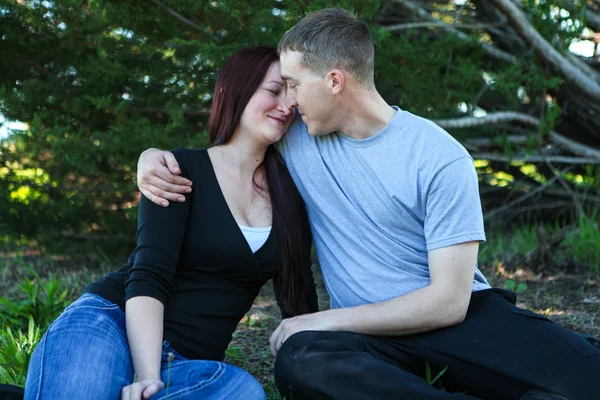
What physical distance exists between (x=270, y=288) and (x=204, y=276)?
2.23 m

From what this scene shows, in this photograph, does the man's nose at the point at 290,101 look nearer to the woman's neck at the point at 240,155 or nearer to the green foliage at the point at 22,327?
the woman's neck at the point at 240,155

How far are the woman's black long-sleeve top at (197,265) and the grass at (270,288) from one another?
0.45 meters

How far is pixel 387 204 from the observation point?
253 cm

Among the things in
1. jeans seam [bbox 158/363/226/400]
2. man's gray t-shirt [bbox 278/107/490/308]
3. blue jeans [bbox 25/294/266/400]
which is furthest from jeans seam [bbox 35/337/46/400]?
man's gray t-shirt [bbox 278/107/490/308]

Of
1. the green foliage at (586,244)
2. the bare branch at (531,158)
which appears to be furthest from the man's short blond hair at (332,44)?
the bare branch at (531,158)

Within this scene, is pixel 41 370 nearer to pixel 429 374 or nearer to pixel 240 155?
pixel 240 155

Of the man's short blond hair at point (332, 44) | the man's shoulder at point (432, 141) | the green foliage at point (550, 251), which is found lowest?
the green foliage at point (550, 251)

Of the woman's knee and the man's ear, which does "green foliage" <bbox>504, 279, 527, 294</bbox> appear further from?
the woman's knee

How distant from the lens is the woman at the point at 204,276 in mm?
2180

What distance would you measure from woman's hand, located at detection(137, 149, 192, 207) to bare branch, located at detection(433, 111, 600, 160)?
2585 mm

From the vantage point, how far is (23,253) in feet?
19.0

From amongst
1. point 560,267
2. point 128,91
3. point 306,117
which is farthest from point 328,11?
point 560,267

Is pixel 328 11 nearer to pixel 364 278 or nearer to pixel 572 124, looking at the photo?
pixel 364 278

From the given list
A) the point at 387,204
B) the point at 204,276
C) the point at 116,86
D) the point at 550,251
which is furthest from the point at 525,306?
the point at 116,86
